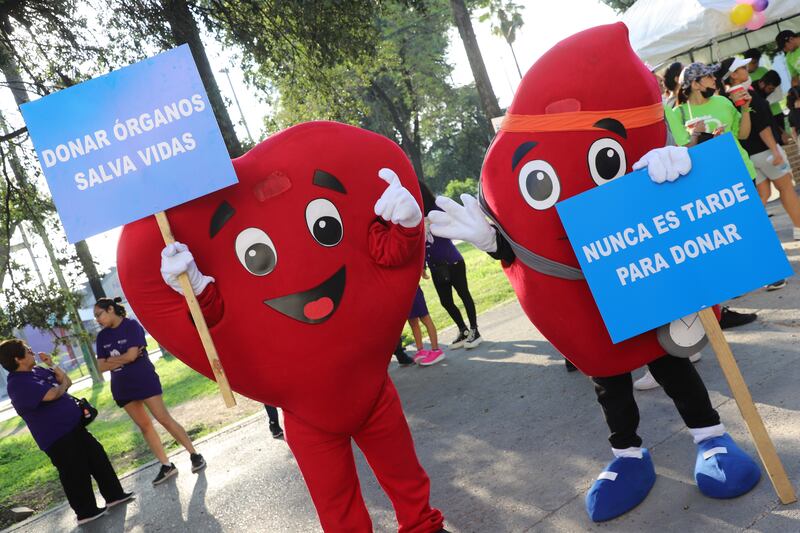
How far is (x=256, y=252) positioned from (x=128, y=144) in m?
0.68

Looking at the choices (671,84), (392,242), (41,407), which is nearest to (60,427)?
(41,407)

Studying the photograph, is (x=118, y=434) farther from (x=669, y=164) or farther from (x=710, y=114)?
(x=669, y=164)

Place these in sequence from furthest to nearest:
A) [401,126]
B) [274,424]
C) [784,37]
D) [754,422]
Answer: [401,126]
[784,37]
[274,424]
[754,422]

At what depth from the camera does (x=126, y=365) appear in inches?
233

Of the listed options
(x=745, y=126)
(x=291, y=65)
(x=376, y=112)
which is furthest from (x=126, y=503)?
(x=376, y=112)

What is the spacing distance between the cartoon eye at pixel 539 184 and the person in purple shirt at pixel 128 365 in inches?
153

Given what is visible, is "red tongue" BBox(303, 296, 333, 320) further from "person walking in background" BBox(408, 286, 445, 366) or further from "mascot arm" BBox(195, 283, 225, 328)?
"person walking in background" BBox(408, 286, 445, 366)

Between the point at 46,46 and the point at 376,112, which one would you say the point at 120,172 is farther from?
the point at 376,112

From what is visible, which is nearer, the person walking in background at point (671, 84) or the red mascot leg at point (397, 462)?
the red mascot leg at point (397, 462)

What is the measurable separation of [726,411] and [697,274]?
4.77ft

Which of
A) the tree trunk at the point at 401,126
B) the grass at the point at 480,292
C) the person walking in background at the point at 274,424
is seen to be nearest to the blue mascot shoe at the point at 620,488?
the person walking in background at the point at 274,424

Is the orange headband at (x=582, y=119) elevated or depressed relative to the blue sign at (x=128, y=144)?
depressed

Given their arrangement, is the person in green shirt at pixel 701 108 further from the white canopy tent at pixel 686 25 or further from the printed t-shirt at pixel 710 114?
the white canopy tent at pixel 686 25

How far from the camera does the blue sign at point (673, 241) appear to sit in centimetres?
279
